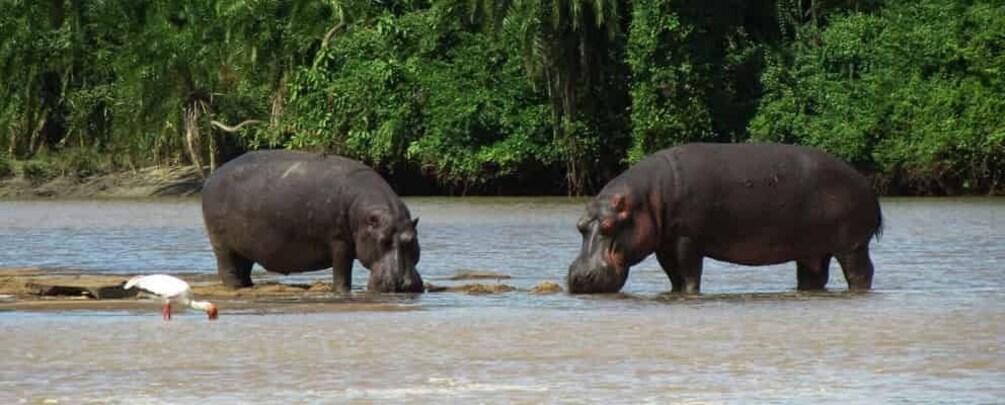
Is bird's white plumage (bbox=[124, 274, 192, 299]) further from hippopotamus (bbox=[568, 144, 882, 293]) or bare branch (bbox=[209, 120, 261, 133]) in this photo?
bare branch (bbox=[209, 120, 261, 133])

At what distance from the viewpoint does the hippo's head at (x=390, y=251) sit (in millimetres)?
17531

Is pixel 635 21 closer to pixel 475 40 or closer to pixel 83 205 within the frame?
pixel 475 40

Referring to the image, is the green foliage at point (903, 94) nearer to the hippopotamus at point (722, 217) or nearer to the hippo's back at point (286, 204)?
the hippopotamus at point (722, 217)

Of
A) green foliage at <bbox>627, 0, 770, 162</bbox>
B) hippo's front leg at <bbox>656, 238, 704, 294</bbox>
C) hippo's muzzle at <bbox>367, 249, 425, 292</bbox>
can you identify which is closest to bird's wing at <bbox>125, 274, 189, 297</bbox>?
hippo's muzzle at <bbox>367, 249, 425, 292</bbox>

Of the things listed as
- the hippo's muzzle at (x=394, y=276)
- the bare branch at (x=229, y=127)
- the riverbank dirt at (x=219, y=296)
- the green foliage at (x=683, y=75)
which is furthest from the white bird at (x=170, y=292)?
the bare branch at (x=229, y=127)

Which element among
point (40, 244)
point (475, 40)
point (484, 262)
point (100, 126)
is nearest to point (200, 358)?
point (484, 262)

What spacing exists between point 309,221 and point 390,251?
92 centimetres

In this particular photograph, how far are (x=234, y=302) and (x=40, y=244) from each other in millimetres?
11901

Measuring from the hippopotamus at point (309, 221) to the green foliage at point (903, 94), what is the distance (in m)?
26.6

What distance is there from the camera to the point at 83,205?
153 feet

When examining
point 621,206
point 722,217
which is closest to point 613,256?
point 621,206

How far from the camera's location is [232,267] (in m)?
18.9

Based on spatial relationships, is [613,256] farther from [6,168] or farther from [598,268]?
[6,168]

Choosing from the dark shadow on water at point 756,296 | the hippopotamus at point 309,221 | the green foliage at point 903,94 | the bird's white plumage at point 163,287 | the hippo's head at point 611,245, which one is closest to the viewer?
the bird's white plumage at point 163,287
